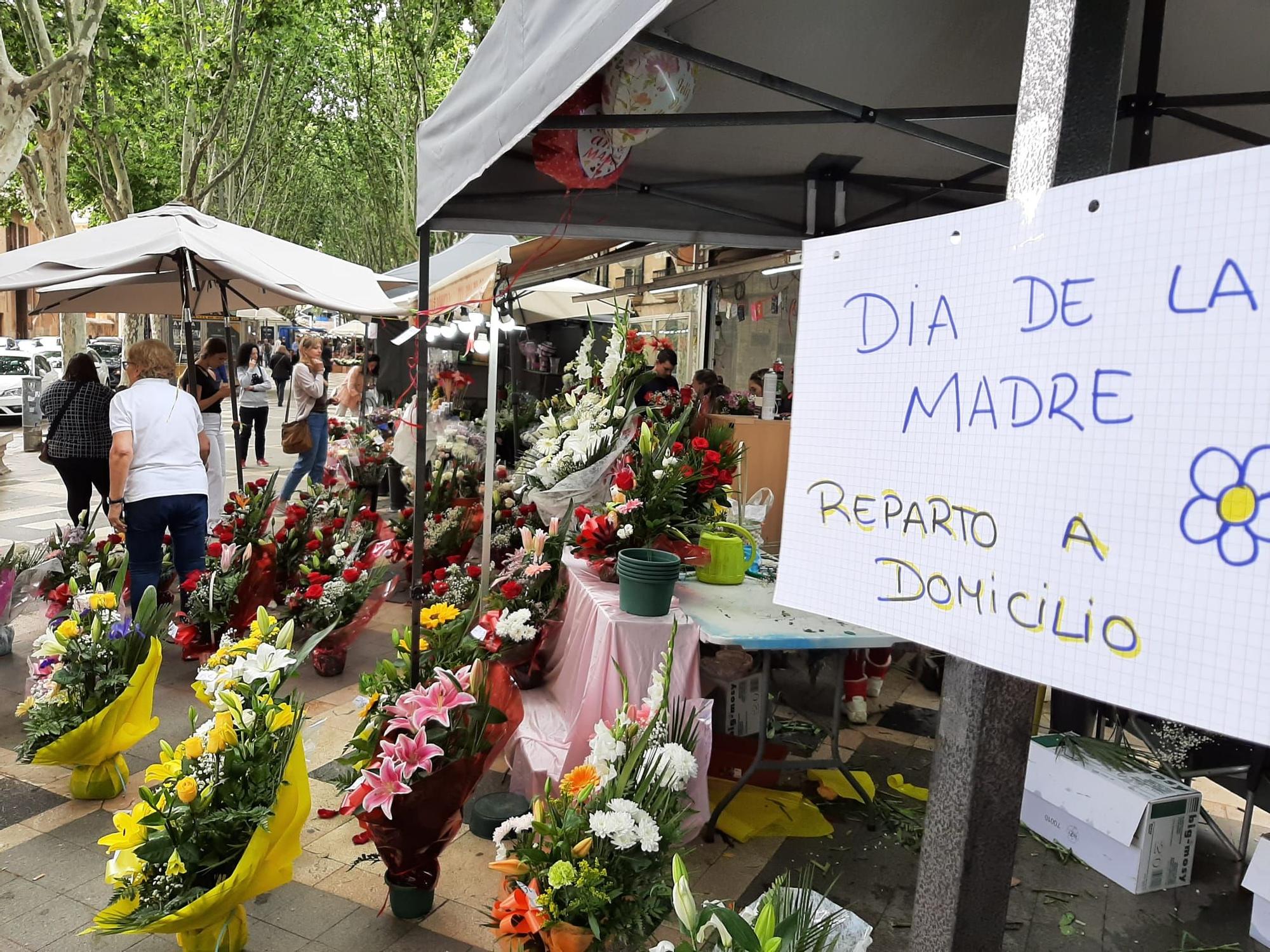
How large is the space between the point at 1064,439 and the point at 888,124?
185 centimetres

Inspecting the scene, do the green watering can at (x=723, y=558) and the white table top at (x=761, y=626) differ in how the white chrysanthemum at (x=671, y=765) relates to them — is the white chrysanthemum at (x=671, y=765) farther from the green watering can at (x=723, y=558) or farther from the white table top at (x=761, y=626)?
the green watering can at (x=723, y=558)

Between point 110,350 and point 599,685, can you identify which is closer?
point 599,685

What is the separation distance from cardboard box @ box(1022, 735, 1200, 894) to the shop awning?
214cm

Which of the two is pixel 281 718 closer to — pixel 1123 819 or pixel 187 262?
pixel 1123 819

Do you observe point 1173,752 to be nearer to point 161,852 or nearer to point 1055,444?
point 1055,444

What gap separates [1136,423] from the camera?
81 cm

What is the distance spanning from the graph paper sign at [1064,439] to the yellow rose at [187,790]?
171 cm

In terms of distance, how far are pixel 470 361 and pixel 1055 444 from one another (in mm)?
8941

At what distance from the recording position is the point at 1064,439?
0.87 meters

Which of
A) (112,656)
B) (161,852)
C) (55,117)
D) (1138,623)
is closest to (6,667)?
(112,656)

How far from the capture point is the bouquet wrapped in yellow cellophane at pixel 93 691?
9.82ft

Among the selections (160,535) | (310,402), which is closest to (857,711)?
(160,535)

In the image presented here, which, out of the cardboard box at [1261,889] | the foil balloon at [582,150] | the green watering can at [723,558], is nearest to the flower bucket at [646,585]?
the green watering can at [723,558]

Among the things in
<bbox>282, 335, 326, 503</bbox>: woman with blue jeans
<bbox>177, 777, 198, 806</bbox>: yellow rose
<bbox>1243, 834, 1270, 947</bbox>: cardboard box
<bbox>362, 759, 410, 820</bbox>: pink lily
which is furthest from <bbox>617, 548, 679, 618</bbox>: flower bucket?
<bbox>282, 335, 326, 503</bbox>: woman with blue jeans
